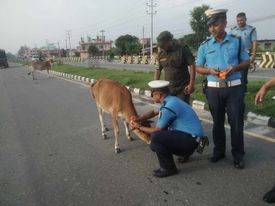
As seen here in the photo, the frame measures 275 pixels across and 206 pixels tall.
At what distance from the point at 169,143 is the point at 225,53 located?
135 cm

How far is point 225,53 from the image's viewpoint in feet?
14.4

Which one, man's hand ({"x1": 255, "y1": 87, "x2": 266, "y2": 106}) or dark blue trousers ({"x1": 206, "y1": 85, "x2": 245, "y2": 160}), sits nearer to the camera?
man's hand ({"x1": 255, "y1": 87, "x2": 266, "y2": 106})

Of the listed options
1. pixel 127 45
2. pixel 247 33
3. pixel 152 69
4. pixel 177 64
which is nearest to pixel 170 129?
pixel 177 64

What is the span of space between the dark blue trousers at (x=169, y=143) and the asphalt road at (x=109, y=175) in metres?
0.27

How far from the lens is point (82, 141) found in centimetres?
634

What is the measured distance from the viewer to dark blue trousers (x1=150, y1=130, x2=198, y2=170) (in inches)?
169

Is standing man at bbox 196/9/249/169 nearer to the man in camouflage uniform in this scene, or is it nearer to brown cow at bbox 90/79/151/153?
the man in camouflage uniform

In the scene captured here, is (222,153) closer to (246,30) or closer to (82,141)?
(82,141)

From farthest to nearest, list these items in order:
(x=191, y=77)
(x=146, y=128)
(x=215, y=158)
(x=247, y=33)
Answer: (x=247, y=33) → (x=191, y=77) → (x=215, y=158) → (x=146, y=128)

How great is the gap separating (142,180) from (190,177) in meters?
0.61

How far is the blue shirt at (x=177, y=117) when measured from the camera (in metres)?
4.23

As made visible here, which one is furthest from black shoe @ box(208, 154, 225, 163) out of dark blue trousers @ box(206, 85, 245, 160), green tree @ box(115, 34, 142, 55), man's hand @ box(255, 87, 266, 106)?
green tree @ box(115, 34, 142, 55)

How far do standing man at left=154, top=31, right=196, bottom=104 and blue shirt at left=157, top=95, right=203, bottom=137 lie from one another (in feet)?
2.96

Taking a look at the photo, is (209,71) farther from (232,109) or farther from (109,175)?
(109,175)
